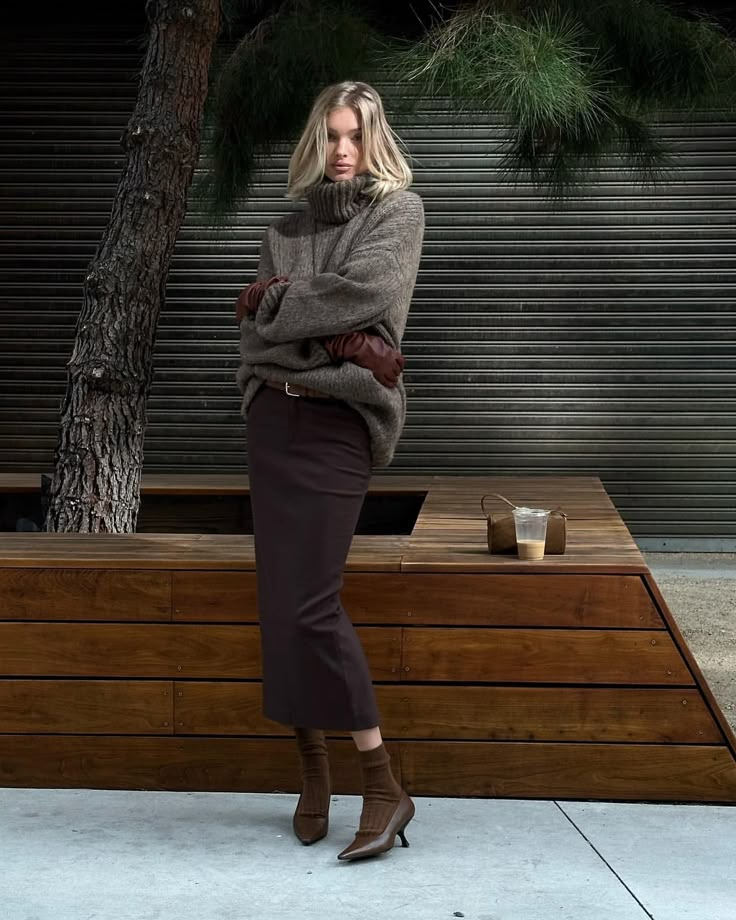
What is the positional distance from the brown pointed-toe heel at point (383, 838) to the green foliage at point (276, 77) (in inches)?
97.1

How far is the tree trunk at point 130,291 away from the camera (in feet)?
13.6

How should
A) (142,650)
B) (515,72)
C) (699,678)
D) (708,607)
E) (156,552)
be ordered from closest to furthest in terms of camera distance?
(699,678) < (142,650) < (156,552) < (515,72) < (708,607)

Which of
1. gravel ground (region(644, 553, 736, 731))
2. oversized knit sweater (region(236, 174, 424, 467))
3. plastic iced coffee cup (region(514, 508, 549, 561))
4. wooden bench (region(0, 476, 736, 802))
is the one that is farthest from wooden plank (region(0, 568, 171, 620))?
gravel ground (region(644, 553, 736, 731))

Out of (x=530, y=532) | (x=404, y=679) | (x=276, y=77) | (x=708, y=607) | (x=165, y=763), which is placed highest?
(x=276, y=77)

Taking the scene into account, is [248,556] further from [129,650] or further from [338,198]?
[338,198]

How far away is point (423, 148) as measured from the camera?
282 inches

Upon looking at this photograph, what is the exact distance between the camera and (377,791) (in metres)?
2.65

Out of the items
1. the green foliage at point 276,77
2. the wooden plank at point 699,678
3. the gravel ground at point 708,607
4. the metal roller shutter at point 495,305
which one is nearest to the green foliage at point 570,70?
the green foliage at point 276,77

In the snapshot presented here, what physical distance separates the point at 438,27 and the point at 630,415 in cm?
364

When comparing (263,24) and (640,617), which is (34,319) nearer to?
(263,24)

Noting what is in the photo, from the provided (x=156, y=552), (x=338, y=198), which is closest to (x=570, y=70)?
(x=338, y=198)

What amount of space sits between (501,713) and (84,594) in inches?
41.3

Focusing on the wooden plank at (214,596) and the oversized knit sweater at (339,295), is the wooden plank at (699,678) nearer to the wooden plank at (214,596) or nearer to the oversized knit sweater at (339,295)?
the oversized knit sweater at (339,295)

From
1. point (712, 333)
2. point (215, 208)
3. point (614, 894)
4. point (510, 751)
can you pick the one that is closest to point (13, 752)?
point (510, 751)
